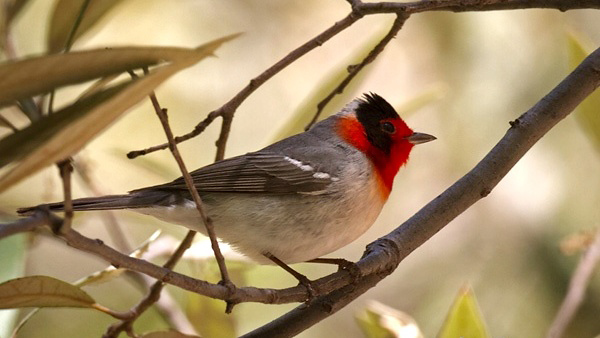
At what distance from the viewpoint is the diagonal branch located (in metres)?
1.87

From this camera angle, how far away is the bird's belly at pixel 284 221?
7.35 feet

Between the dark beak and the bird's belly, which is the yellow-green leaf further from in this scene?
the dark beak

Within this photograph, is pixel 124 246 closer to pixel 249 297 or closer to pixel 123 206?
pixel 123 206

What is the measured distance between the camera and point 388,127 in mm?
2857

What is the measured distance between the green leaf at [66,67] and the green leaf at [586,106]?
4.79 feet

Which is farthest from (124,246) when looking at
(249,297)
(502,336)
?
(502,336)

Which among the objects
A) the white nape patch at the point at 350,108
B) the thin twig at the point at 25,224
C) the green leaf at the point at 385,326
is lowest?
the thin twig at the point at 25,224

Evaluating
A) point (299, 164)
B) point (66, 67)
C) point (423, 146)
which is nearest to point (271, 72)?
point (299, 164)

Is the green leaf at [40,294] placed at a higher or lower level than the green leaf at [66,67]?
lower

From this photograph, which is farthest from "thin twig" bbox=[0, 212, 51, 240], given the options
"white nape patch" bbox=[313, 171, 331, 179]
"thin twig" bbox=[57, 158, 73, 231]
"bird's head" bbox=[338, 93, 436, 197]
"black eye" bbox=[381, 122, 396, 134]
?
"black eye" bbox=[381, 122, 396, 134]

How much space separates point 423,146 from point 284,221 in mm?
1945

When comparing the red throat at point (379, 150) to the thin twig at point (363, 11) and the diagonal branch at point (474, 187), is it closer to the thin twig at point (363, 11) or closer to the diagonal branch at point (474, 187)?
the diagonal branch at point (474, 187)

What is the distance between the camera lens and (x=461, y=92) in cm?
380

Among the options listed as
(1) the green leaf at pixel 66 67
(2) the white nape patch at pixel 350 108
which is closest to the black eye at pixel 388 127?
(2) the white nape patch at pixel 350 108
